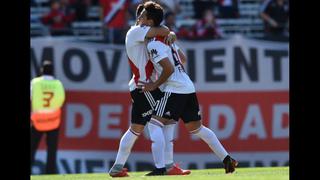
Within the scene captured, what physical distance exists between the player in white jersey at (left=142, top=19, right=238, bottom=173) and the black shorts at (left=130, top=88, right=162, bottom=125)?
99mm

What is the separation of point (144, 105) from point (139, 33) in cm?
94

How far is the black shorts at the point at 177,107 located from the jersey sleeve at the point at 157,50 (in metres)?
0.50

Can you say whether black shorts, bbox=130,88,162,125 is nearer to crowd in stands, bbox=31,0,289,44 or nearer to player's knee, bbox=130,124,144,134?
player's knee, bbox=130,124,144,134

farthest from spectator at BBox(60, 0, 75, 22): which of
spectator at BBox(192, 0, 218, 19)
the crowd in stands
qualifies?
spectator at BBox(192, 0, 218, 19)

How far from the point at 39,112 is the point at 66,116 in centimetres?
136

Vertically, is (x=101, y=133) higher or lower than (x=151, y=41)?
lower

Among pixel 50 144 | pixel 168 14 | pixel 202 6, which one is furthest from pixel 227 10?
pixel 50 144
